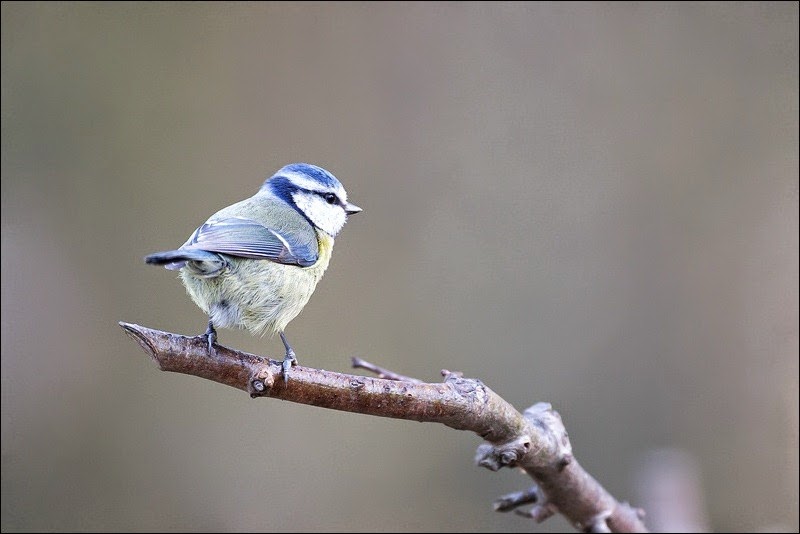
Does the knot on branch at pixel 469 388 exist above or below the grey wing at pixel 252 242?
below

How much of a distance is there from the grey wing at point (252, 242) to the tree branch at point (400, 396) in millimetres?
219

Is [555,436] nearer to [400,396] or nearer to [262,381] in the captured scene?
[400,396]

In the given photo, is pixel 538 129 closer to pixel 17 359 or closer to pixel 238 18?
pixel 238 18

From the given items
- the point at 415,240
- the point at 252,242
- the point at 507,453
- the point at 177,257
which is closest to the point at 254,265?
the point at 252,242

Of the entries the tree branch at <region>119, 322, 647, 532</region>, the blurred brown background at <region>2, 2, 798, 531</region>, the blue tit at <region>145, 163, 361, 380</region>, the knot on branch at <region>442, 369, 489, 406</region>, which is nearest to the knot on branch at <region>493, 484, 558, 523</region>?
the tree branch at <region>119, 322, 647, 532</region>

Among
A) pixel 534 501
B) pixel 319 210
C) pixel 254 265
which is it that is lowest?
pixel 534 501

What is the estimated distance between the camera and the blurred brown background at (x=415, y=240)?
2.72m

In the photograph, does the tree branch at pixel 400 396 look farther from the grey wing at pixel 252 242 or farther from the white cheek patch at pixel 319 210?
the white cheek patch at pixel 319 210

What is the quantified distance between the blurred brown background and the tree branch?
1597 millimetres

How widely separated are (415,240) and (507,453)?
189 centimetres

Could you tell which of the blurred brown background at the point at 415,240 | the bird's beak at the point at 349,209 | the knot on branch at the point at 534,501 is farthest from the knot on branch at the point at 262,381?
the blurred brown background at the point at 415,240

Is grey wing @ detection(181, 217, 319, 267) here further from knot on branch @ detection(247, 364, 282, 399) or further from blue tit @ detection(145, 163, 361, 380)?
knot on branch @ detection(247, 364, 282, 399)

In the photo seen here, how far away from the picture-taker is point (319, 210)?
1.65 m

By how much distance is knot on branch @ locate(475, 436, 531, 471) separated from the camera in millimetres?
1186
